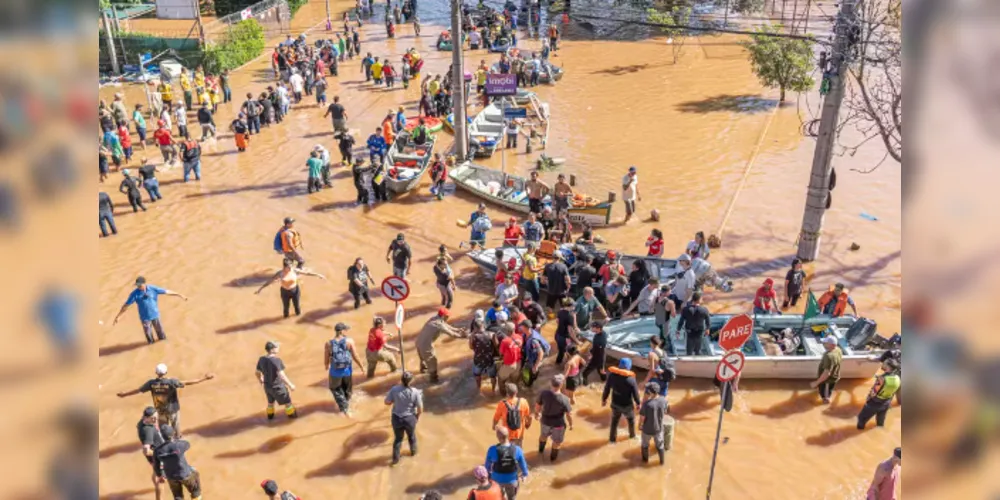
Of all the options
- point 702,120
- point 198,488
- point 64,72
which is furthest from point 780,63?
point 64,72

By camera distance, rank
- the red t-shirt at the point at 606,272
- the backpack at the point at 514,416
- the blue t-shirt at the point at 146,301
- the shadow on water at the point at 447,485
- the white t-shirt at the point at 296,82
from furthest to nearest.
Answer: the white t-shirt at the point at 296,82, the red t-shirt at the point at 606,272, the blue t-shirt at the point at 146,301, the shadow on water at the point at 447,485, the backpack at the point at 514,416

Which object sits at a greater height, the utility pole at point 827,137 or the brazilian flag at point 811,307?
the utility pole at point 827,137

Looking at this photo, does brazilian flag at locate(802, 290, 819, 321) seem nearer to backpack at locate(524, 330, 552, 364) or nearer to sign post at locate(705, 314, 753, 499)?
sign post at locate(705, 314, 753, 499)

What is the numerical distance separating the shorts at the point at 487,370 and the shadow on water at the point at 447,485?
6.08ft

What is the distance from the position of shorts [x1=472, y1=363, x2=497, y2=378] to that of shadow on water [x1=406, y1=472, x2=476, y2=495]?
6.08ft

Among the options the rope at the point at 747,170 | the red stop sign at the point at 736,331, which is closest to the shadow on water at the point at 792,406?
the red stop sign at the point at 736,331

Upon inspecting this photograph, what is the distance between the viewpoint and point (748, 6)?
41.9 m

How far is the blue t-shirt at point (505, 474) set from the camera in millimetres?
9258

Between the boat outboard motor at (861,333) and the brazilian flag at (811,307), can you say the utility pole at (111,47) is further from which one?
the boat outboard motor at (861,333)

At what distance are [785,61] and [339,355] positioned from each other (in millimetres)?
22339

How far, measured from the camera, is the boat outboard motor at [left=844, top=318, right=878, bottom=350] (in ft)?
40.6

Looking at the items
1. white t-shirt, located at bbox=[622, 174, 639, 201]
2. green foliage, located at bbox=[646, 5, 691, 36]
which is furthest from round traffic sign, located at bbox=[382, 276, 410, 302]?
green foliage, located at bbox=[646, 5, 691, 36]

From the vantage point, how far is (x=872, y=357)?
12.1m

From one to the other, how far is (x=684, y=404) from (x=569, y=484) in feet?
8.87
